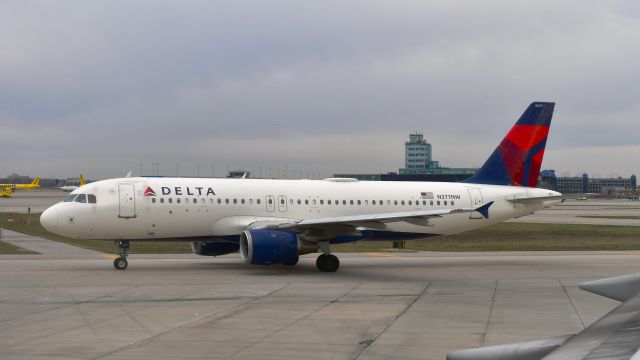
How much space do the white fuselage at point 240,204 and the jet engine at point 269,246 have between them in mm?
2176

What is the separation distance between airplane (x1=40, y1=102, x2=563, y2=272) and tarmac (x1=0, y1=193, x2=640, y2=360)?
1.08 metres

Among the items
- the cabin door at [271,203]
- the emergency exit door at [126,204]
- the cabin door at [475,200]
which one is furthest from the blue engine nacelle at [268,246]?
the cabin door at [475,200]

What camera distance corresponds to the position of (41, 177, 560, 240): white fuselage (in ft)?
83.3

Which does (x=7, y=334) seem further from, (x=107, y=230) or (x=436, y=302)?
(x=107, y=230)

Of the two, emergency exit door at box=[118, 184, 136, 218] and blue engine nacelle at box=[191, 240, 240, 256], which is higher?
emergency exit door at box=[118, 184, 136, 218]

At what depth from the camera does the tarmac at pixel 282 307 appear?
1289 centimetres

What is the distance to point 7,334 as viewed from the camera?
1377cm

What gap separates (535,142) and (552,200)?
8.79 feet

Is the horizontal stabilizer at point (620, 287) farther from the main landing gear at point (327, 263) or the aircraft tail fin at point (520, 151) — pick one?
the aircraft tail fin at point (520, 151)

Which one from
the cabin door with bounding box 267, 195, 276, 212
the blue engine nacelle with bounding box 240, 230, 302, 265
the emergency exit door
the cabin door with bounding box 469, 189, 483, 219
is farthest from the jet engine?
the cabin door with bounding box 469, 189, 483, 219

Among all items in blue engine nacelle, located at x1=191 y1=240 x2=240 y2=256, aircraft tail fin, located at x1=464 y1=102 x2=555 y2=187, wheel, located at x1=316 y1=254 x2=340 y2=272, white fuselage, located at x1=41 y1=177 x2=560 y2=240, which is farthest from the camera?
aircraft tail fin, located at x1=464 y1=102 x2=555 y2=187

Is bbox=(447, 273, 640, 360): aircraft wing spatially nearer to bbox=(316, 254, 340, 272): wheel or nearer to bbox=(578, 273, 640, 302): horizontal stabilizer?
bbox=(578, 273, 640, 302): horizontal stabilizer

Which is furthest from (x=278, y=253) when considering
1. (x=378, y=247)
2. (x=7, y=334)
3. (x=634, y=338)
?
(x=634, y=338)

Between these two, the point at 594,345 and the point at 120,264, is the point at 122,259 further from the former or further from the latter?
the point at 594,345
